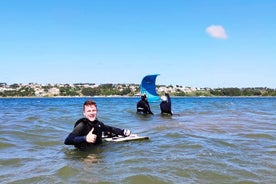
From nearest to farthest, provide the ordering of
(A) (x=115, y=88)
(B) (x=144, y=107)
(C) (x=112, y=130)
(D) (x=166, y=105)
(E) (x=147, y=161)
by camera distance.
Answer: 1. (E) (x=147, y=161)
2. (C) (x=112, y=130)
3. (D) (x=166, y=105)
4. (B) (x=144, y=107)
5. (A) (x=115, y=88)

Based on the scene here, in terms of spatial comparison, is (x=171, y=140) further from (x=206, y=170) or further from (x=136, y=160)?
(x=206, y=170)

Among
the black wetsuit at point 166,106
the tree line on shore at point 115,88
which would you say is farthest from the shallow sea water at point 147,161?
the tree line on shore at point 115,88

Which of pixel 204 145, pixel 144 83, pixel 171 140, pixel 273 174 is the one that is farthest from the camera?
pixel 144 83

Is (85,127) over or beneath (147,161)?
over

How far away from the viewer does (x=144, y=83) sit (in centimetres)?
3212

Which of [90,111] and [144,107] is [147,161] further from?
[144,107]

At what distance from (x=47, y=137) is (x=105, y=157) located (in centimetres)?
482

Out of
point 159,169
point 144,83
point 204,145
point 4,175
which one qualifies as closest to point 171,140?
point 204,145

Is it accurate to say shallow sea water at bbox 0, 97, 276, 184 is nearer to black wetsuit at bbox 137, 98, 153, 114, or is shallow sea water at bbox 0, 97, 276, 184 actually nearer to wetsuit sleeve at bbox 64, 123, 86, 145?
wetsuit sleeve at bbox 64, 123, 86, 145

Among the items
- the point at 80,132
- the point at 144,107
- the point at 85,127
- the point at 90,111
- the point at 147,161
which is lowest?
the point at 147,161

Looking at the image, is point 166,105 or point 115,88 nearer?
point 166,105

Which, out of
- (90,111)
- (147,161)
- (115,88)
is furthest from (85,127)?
(115,88)

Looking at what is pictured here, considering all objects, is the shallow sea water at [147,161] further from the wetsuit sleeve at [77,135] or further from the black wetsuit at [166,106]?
the black wetsuit at [166,106]

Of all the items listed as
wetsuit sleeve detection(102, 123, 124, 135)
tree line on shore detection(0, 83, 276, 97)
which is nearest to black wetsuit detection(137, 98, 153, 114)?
wetsuit sleeve detection(102, 123, 124, 135)
